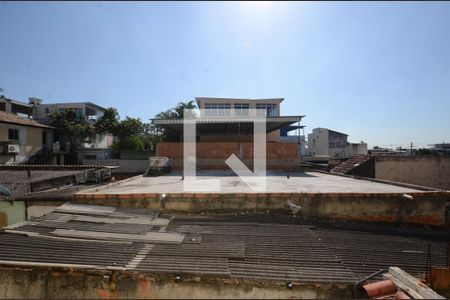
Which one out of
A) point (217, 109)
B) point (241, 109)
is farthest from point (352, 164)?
point (217, 109)

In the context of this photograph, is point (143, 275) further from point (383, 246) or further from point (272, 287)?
point (383, 246)

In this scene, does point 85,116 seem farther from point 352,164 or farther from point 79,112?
point 352,164

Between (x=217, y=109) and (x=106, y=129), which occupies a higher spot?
(x=217, y=109)

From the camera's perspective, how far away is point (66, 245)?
442cm

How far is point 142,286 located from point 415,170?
15.3 m

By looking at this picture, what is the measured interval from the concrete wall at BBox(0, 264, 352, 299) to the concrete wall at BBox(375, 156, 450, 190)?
12.2 m

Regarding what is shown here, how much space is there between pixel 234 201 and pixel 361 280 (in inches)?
138

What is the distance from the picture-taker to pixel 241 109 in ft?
81.5

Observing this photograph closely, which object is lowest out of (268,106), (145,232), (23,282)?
(23,282)

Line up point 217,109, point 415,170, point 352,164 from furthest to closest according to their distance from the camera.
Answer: point 217,109 < point 352,164 < point 415,170

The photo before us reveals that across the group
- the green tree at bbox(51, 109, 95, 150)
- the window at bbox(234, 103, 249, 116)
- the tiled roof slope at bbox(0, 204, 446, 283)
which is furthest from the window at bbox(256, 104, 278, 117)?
the tiled roof slope at bbox(0, 204, 446, 283)

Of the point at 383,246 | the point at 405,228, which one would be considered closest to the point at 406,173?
the point at 405,228

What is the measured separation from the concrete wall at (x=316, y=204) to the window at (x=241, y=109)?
17.6 meters

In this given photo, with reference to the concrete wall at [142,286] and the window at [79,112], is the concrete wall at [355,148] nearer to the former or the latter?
the window at [79,112]
